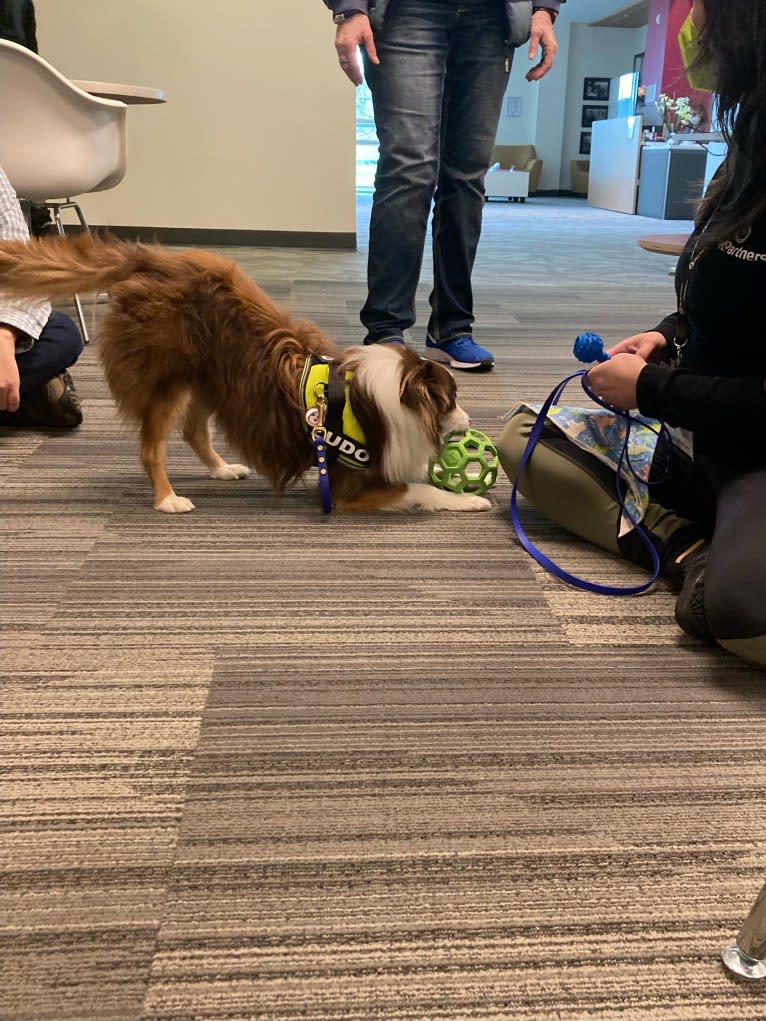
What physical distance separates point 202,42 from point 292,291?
2550 mm

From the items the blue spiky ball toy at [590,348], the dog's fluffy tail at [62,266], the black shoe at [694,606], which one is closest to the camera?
the black shoe at [694,606]

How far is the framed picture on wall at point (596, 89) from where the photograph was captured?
1435 centimetres

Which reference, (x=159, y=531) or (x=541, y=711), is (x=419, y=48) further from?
(x=541, y=711)

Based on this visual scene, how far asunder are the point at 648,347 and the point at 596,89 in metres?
15.0

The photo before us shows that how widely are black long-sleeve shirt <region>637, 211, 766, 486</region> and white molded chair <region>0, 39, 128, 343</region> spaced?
7.71 feet

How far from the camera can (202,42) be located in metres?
5.57

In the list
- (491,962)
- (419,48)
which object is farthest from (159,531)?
(419,48)

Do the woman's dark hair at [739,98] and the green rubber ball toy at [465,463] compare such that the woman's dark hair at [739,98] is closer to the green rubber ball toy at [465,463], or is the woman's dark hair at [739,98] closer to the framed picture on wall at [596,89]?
the green rubber ball toy at [465,463]

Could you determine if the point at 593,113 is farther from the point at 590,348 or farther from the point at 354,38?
the point at 590,348

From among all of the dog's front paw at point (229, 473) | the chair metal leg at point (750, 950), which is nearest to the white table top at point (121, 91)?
the dog's front paw at point (229, 473)

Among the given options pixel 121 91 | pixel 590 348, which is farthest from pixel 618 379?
pixel 121 91

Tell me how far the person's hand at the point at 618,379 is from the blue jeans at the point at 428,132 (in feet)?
4.01

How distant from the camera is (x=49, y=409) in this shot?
2293mm

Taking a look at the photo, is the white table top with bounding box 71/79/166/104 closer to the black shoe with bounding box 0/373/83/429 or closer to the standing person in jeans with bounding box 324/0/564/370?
the standing person in jeans with bounding box 324/0/564/370
